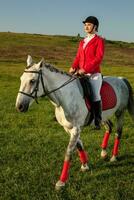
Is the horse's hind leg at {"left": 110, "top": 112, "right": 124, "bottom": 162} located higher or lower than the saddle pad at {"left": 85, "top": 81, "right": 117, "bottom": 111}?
lower

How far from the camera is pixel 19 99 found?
26.4ft

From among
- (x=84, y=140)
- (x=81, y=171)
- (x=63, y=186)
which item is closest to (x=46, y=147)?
(x=84, y=140)

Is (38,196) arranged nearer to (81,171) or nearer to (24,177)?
(24,177)

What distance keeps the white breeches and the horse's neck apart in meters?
0.83

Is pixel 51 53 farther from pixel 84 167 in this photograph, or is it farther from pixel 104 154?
pixel 84 167

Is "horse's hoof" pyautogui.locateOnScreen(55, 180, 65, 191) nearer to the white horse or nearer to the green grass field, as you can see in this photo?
the white horse

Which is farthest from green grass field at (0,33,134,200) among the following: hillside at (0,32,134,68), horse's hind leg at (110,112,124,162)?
hillside at (0,32,134,68)

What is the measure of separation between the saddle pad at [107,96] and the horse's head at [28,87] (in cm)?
232

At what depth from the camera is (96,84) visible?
9.58 meters

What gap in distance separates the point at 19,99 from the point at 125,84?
4278 mm

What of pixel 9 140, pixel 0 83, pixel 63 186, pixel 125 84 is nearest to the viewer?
pixel 63 186

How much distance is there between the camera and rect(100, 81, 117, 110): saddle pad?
10.1 m

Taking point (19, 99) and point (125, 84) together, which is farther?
point (125, 84)

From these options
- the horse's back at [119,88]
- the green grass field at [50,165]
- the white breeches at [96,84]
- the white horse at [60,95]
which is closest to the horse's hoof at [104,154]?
the green grass field at [50,165]
